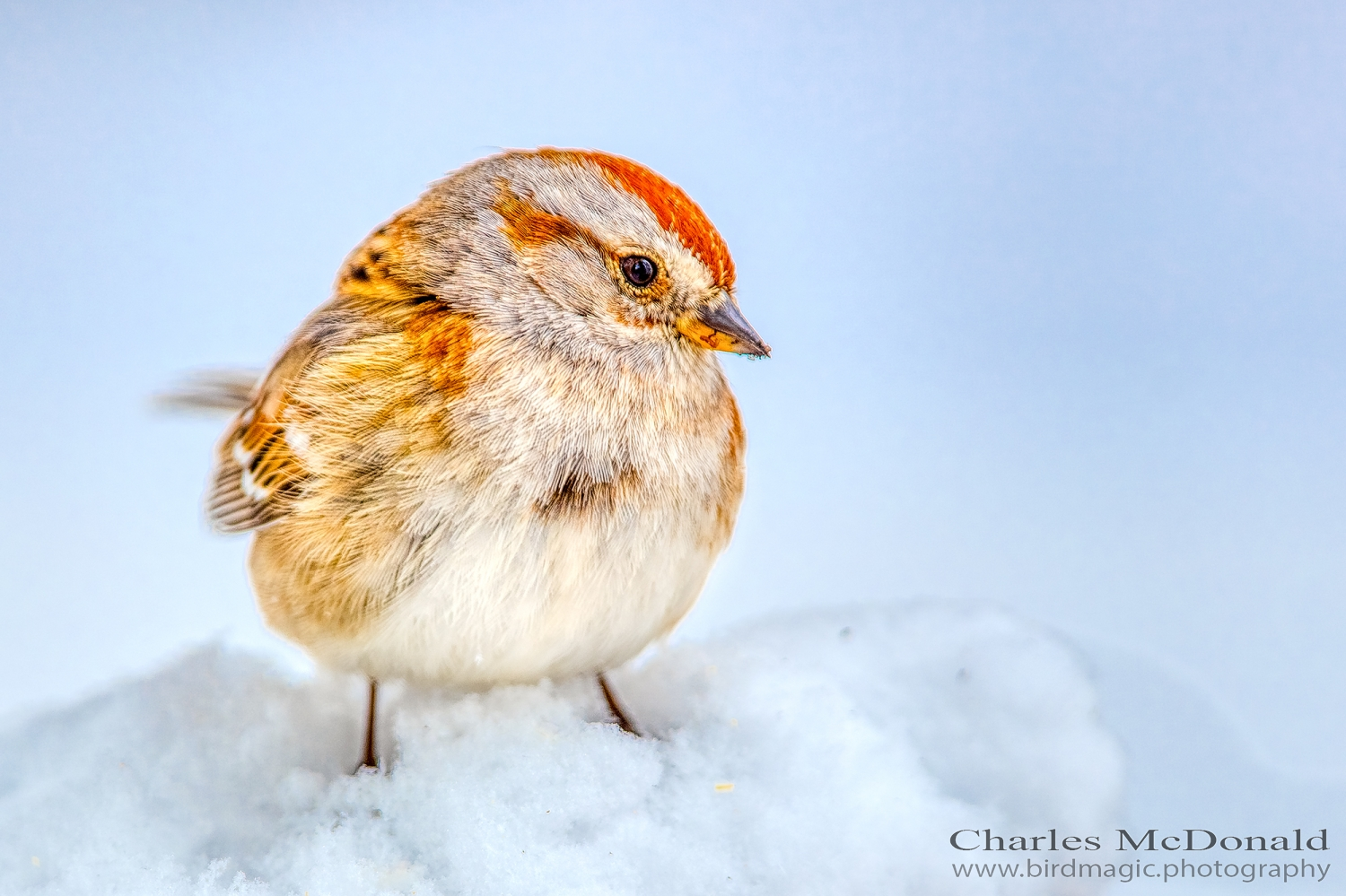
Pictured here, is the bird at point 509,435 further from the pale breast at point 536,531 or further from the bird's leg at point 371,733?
the bird's leg at point 371,733

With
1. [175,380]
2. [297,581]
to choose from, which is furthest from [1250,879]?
[175,380]

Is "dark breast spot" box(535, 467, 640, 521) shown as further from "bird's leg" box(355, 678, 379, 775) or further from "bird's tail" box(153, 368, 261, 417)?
"bird's tail" box(153, 368, 261, 417)

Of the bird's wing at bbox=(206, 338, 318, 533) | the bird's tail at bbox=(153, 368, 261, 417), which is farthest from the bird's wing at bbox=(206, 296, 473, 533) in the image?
the bird's tail at bbox=(153, 368, 261, 417)

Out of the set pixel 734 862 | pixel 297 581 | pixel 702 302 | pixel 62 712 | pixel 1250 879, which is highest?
pixel 702 302

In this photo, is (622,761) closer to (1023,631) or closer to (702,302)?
(702,302)

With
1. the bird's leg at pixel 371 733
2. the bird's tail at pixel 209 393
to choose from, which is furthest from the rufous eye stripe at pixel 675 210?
the bird's tail at pixel 209 393

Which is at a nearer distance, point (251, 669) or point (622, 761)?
point (622, 761)
